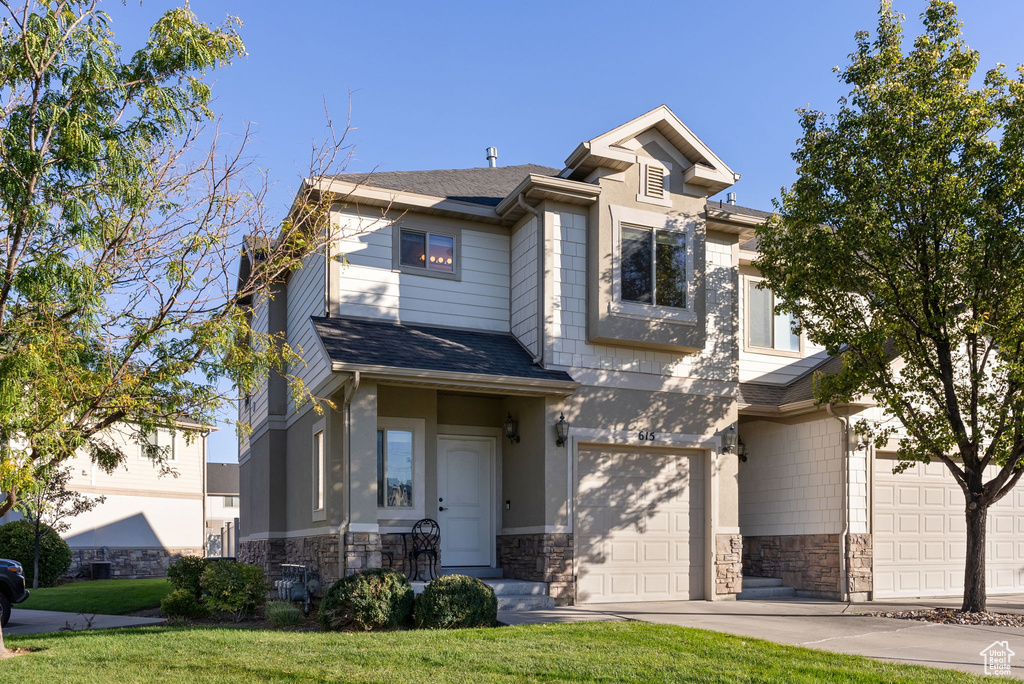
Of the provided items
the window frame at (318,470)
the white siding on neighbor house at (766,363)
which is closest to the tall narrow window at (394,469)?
the window frame at (318,470)

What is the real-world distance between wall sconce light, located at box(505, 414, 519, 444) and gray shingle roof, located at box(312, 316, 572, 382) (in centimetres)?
105

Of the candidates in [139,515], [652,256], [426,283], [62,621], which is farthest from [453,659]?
[139,515]

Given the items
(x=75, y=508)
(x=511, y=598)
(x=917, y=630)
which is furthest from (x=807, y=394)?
(x=75, y=508)

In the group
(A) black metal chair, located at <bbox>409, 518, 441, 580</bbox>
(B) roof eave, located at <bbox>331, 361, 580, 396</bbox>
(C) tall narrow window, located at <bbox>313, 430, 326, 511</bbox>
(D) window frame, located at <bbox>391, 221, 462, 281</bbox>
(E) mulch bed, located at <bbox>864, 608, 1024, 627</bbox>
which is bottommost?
(E) mulch bed, located at <bbox>864, 608, 1024, 627</bbox>

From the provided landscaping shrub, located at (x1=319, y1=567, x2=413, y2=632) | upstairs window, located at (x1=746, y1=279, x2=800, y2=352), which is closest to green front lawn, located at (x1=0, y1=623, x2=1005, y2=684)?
landscaping shrub, located at (x1=319, y1=567, x2=413, y2=632)

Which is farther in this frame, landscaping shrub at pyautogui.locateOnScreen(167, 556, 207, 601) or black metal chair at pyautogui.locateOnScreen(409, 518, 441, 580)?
landscaping shrub at pyautogui.locateOnScreen(167, 556, 207, 601)

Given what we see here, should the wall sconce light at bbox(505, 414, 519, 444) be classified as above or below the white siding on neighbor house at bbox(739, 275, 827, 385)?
below

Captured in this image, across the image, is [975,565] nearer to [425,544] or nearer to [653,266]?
[653,266]

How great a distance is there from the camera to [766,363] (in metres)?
15.9

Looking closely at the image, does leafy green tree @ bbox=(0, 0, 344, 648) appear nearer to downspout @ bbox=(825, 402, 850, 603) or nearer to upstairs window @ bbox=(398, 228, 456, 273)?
upstairs window @ bbox=(398, 228, 456, 273)

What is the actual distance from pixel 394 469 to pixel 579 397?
289 cm

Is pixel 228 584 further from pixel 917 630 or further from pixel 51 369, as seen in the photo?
pixel 917 630

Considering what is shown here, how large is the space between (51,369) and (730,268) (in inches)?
407

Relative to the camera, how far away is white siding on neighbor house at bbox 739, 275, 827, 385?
15703 mm
